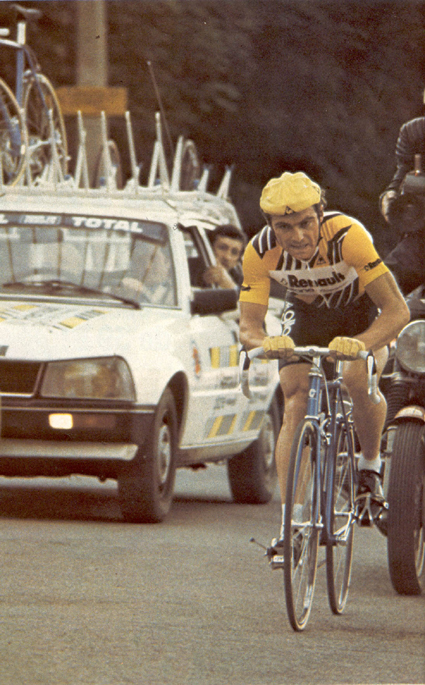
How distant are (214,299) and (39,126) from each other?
1.52 meters

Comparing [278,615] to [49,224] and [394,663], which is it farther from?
[49,224]

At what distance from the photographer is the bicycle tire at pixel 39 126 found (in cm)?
691

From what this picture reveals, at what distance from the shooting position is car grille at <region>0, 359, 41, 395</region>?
6680 mm

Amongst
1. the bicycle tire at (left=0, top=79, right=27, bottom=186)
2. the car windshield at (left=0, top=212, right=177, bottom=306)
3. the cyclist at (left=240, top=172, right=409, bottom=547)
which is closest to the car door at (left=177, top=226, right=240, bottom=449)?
the car windshield at (left=0, top=212, right=177, bottom=306)

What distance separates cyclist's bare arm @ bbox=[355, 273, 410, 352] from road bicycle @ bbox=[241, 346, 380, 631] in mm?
111

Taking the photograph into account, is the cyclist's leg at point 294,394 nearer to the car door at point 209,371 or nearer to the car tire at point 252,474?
the car door at point 209,371

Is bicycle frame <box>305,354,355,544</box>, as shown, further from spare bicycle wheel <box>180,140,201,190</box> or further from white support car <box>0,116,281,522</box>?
spare bicycle wheel <box>180,140,201,190</box>

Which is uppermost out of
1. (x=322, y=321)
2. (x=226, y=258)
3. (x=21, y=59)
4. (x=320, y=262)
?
(x=21, y=59)

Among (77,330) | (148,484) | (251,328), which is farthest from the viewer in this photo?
(148,484)

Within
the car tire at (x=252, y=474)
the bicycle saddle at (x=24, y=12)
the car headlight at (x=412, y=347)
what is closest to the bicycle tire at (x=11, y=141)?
the bicycle saddle at (x=24, y=12)

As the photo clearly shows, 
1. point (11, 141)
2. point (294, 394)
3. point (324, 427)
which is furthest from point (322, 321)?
point (11, 141)

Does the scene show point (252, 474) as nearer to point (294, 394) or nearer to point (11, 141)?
point (11, 141)

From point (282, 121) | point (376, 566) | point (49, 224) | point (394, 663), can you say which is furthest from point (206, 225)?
point (394, 663)

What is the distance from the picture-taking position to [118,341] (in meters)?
7.57
